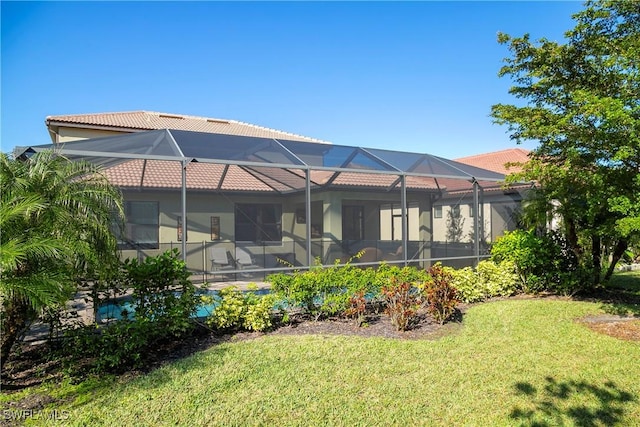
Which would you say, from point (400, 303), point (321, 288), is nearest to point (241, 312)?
point (321, 288)

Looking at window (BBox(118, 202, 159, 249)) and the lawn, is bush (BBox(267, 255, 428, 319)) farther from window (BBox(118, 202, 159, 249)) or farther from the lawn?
window (BBox(118, 202, 159, 249))

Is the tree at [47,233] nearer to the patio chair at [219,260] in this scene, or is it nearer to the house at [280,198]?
the house at [280,198]

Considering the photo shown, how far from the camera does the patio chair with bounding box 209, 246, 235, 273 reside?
8477 mm

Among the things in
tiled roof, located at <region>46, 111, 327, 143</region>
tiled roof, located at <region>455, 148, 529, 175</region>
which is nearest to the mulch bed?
tiled roof, located at <region>455, 148, 529, 175</region>

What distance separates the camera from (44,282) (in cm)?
347

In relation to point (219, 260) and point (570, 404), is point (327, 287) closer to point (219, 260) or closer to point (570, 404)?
point (219, 260)

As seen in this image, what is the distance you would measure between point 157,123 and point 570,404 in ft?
74.3

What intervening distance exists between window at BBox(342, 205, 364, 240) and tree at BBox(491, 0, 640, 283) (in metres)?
4.02

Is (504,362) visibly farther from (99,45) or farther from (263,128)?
(263,128)

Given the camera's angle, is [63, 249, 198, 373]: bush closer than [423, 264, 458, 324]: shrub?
Yes

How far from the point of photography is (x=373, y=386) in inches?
159

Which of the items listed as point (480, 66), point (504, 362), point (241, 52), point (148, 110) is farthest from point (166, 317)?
point (148, 110)

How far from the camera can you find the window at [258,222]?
31.2 feet

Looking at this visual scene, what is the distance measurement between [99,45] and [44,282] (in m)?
7.73
